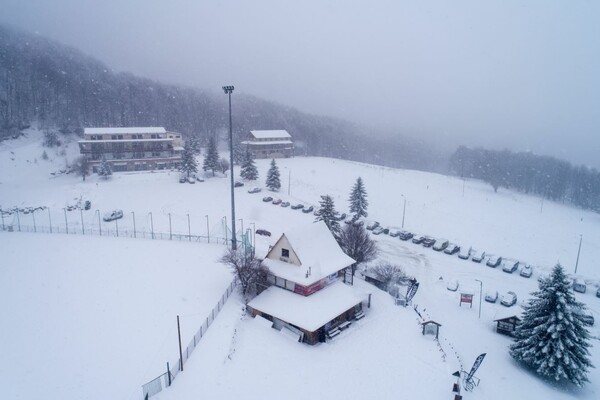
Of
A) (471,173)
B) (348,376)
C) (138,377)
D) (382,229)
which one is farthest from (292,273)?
(471,173)

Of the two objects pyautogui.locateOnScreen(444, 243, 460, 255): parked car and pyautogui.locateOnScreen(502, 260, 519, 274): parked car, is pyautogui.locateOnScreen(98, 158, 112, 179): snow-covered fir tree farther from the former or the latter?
pyautogui.locateOnScreen(502, 260, 519, 274): parked car

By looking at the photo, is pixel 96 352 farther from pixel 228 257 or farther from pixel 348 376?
pixel 348 376

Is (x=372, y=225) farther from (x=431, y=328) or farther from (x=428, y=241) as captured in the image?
(x=431, y=328)

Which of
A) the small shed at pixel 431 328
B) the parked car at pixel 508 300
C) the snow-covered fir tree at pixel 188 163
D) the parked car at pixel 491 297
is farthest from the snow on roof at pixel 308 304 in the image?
the snow-covered fir tree at pixel 188 163

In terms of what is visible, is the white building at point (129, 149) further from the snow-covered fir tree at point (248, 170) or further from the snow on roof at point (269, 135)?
the snow on roof at point (269, 135)

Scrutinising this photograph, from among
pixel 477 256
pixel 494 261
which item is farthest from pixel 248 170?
pixel 494 261
